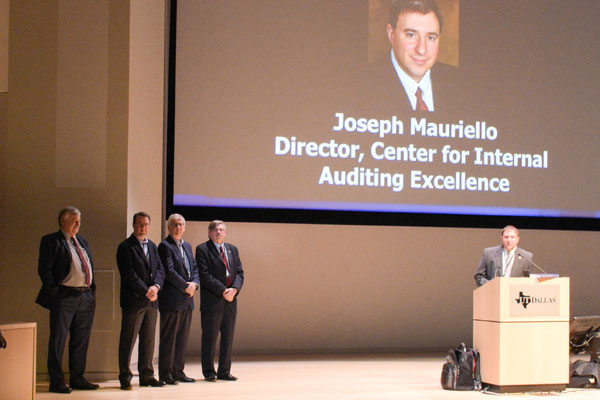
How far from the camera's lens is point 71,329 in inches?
225

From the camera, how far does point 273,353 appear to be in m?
8.03

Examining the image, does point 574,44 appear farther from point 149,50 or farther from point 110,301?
point 110,301

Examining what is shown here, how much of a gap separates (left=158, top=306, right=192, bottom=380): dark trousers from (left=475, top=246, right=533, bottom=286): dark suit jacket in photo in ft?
8.08

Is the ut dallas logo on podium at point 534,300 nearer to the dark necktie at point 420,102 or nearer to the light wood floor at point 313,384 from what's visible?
the light wood floor at point 313,384

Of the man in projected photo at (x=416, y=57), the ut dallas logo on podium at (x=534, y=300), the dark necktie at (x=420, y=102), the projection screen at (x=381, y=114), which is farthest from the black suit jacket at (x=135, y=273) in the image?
the dark necktie at (x=420, y=102)

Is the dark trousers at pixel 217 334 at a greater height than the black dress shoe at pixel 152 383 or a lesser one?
greater

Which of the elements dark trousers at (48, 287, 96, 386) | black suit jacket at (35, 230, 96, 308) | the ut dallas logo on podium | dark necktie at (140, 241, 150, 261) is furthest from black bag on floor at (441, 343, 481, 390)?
black suit jacket at (35, 230, 96, 308)

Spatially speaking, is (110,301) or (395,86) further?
(395,86)

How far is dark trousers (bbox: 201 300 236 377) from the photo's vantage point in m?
6.14

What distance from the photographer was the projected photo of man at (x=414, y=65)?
8219 millimetres

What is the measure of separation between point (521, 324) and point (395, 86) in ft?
11.8

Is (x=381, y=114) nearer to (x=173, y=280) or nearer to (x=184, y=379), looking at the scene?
(x=173, y=280)

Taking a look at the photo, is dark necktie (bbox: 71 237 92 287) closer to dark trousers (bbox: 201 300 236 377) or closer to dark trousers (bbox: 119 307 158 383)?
dark trousers (bbox: 119 307 158 383)

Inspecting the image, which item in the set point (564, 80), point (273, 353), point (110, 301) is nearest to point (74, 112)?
point (110, 301)
